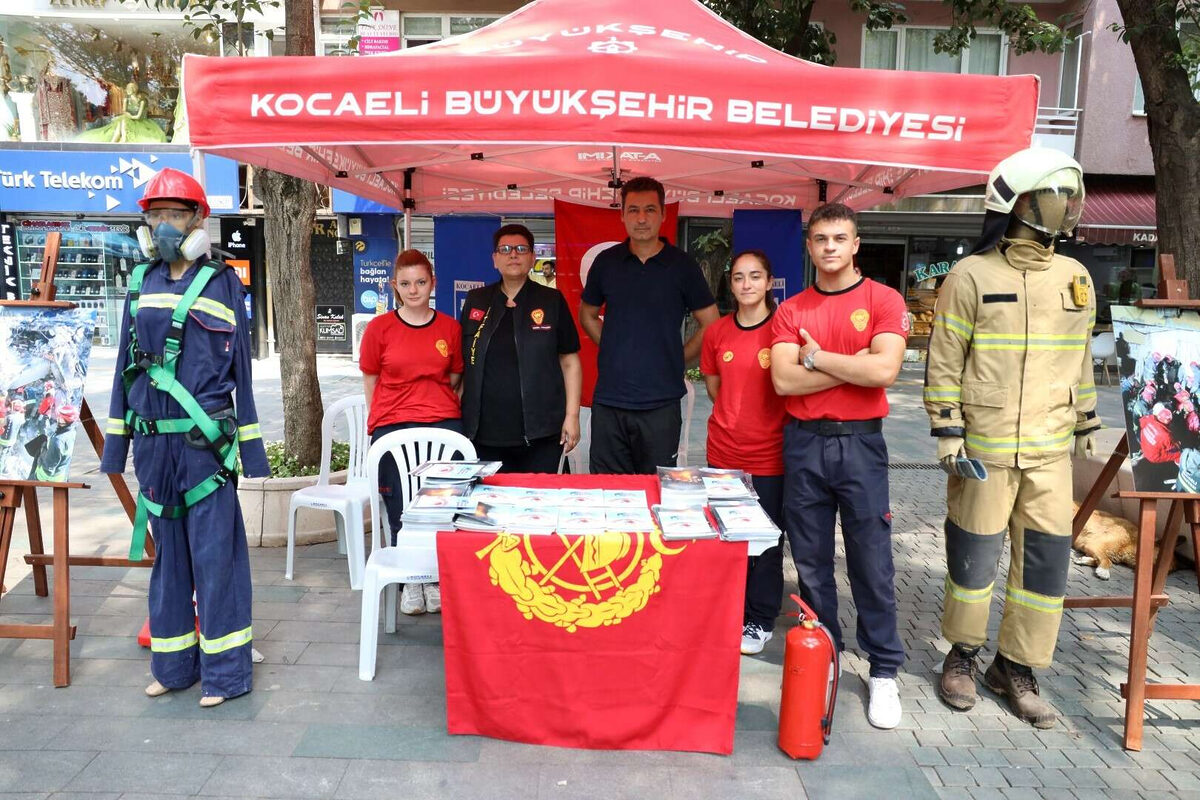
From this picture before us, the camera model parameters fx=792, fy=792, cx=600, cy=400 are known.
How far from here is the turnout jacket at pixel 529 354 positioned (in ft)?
13.0

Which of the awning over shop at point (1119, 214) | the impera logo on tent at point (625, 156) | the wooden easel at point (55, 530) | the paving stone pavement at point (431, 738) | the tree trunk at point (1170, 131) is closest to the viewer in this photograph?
the paving stone pavement at point (431, 738)

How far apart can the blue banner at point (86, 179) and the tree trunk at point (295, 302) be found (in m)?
10.4

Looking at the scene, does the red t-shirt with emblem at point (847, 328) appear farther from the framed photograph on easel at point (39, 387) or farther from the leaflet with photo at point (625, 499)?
the framed photograph on easel at point (39, 387)

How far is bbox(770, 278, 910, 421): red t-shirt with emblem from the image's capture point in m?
3.09

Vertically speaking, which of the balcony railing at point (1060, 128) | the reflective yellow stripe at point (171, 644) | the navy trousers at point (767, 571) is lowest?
the reflective yellow stripe at point (171, 644)

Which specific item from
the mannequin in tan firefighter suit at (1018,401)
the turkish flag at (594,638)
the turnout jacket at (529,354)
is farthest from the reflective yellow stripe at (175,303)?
the mannequin in tan firefighter suit at (1018,401)

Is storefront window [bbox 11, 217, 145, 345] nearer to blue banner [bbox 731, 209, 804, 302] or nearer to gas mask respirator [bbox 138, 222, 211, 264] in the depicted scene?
blue banner [bbox 731, 209, 804, 302]

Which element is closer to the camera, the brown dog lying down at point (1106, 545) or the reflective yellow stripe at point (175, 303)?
the reflective yellow stripe at point (175, 303)

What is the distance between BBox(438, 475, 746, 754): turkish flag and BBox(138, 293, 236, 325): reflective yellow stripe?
4.36 ft

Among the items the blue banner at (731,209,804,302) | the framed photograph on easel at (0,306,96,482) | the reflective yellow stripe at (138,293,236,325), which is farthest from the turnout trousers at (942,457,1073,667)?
the framed photograph on easel at (0,306,96,482)

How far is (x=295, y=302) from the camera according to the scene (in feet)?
18.0

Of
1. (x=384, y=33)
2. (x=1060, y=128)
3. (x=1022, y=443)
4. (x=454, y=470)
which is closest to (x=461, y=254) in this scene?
(x=454, y=470)

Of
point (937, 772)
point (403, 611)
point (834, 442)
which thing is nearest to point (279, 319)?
point (403, 611)

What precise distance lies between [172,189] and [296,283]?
8.08 feet
